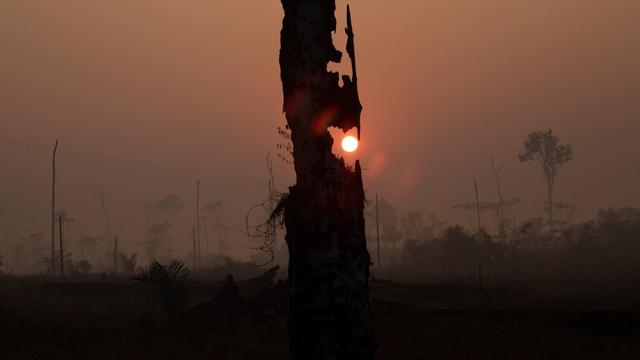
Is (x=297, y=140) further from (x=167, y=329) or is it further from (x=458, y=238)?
(x=458, y=238)

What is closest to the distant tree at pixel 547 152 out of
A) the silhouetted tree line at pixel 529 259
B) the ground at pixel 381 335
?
the silhouetted tree line at pixel 529 259

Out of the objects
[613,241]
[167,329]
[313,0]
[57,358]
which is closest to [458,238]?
[613,241]

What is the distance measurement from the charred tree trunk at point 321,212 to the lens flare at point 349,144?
3.1 inches

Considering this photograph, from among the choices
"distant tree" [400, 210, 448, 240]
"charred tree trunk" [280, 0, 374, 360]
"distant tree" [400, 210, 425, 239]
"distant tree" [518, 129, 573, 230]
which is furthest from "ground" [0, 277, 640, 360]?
"distant tree" [400, 210, 425, 239]

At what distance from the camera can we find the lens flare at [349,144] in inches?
154

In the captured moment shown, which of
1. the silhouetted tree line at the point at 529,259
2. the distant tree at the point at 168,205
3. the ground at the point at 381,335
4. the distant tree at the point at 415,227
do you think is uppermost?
the distant tree at the point at 168,205

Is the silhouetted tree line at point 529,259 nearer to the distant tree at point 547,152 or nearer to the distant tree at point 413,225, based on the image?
the distant tree at point 547,152

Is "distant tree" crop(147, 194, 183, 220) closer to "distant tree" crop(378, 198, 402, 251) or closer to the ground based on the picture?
"distant tree" crop(378, 198, 402, 251)

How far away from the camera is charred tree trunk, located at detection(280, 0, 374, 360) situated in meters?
3.63

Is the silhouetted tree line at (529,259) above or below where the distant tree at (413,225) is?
below

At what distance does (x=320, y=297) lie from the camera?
362 centimetres

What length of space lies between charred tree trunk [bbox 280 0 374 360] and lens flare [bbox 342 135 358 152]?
78 mm

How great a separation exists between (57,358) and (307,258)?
8.47 m

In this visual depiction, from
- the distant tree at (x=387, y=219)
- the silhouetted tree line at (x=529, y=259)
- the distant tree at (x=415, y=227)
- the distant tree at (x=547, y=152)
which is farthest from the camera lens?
the distant tree at (x=415, y=227)
